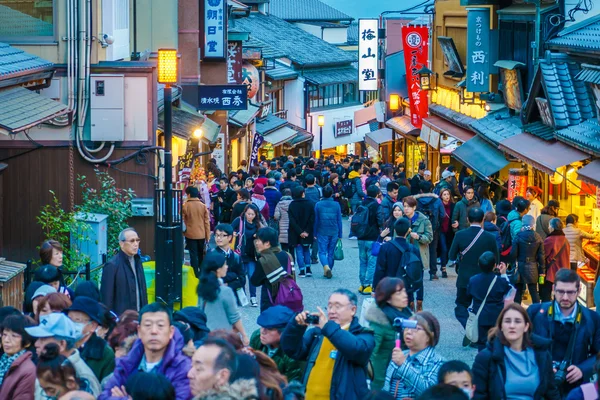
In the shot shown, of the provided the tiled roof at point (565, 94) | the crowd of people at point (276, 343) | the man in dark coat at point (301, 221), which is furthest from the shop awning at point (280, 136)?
the crowd of people at point (276, 343)

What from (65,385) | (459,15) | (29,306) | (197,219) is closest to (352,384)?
(65,385)

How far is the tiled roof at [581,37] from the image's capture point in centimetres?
1792

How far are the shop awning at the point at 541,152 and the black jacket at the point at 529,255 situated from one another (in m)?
2.23

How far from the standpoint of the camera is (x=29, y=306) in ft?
35.0

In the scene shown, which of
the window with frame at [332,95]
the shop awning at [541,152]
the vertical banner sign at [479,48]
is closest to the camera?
the shop awning at [541,152]

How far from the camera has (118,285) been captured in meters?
11.9

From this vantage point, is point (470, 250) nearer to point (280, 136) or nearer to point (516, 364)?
point (516, 364)

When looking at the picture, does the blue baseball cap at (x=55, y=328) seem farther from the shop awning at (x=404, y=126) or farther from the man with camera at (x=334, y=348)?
the shop awning at (x=404, y=126)

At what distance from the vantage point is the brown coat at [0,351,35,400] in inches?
300

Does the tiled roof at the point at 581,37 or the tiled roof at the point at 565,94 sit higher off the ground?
the tiled roof at the point at 581,37

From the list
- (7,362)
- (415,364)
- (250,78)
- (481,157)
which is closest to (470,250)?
(415,364)

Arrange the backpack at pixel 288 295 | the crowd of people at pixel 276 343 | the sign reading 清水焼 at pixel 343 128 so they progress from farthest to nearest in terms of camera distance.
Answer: the sign reading 清水焼 at pixel 343 128 → the backpack at pixel 288 295 → the crowd of people at pixel 276 343

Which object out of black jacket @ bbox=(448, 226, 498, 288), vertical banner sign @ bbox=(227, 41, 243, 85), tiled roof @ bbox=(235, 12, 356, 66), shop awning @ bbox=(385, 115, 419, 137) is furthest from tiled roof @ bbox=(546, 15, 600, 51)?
tiled roof @ bbox=(235, 12, 356, 66)

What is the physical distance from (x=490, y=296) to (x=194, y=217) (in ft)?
24.7
